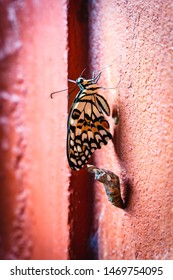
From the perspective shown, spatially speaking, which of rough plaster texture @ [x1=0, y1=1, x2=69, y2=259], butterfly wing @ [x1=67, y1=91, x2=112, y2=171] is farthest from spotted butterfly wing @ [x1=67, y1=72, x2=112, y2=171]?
rough plaster texture @ [x1=0, y1=1, x2=69, y2=259]

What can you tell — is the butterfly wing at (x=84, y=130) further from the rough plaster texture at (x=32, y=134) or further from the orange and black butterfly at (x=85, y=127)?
the rough plaster texture at (x=32, y=134)

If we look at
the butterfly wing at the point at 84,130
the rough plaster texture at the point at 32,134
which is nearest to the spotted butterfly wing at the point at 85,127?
the butterfly wing at the point at 84,130

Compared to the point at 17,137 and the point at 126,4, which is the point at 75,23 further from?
the point at 17,137

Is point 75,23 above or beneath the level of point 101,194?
above

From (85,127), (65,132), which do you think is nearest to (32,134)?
(65,132)

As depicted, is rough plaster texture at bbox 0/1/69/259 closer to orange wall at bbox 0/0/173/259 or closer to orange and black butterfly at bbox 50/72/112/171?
orange wall at bbox 0/0/173/259

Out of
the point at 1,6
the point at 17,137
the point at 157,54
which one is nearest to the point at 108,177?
the point at 157,54

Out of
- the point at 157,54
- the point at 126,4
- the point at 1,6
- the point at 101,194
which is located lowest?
the point at 101,194

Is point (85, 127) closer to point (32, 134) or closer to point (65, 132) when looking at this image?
point (65, 132)
